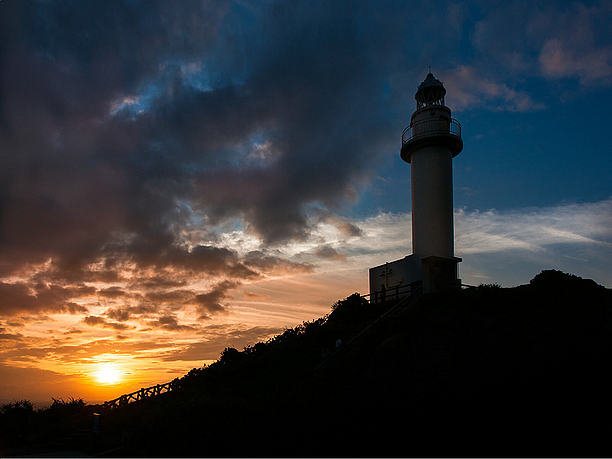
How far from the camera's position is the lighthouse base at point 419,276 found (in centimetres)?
2873

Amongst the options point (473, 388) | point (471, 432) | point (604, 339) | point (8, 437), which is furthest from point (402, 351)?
point (8, 437)

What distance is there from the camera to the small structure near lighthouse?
1150 inches

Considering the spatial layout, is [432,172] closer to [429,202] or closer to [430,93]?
[429,202]

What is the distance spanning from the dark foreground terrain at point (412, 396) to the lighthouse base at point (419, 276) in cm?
471

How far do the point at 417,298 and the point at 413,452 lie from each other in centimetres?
1407

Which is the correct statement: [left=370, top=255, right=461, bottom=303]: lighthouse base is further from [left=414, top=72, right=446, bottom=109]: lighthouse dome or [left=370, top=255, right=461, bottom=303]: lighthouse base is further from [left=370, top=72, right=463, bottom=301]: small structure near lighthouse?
[left=414, top=72, right=446, bottom=109]: lighthouse dome

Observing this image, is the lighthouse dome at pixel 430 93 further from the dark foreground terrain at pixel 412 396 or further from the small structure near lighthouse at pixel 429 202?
the dark foreground terrain at pixel 412 396

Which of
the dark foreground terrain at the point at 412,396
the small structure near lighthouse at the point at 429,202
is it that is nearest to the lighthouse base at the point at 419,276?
Answer: the small structure near lighthouse at the point at 429,202

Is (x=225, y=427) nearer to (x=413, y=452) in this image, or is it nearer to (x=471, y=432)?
(x=413, y=452)

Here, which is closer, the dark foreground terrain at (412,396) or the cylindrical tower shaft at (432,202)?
the dark foreground terrain at (412,396)

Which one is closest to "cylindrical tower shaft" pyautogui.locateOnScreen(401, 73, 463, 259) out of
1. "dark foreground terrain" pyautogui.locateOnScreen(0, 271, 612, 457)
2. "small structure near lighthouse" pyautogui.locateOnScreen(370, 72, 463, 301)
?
"small structure near lighthouse" pyautogui.locateOnScreen(370, 72, 463, 301)

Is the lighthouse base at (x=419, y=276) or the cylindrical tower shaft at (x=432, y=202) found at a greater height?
A: the cylindrical tower shaft at (x=432, y=202)

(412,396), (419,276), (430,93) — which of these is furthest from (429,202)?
(412,396)

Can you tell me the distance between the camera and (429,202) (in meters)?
31.7
